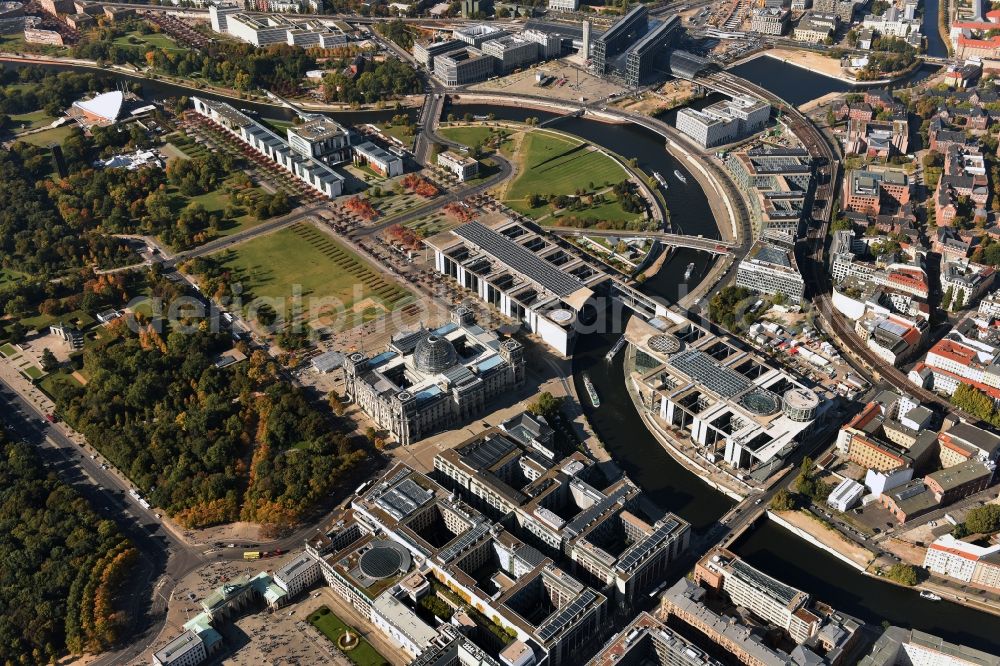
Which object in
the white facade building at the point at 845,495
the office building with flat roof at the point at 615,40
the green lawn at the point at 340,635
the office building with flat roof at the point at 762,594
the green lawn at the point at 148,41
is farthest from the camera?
the green lawn at the point at 148,41

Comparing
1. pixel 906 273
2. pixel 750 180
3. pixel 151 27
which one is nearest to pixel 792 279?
pixel 906 273

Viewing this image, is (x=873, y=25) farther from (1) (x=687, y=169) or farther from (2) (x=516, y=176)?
(2) (x=516, y=176)

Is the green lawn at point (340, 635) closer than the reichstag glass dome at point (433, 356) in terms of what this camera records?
Yes

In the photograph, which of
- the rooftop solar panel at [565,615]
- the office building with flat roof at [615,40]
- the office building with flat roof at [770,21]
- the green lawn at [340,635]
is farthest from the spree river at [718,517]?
the office building with flat roof at [770,21]

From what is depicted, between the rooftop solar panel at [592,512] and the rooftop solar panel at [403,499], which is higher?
the rooftop solar panel at [592,512]

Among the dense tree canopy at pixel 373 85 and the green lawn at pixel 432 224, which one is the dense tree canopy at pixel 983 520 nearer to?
the green lawn at pixel 432 224

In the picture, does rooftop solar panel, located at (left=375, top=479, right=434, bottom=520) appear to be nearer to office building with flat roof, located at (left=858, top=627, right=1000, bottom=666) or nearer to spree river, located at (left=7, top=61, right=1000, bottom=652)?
spree river, located at (left=7, top=61, right=1000, bottom=652)
